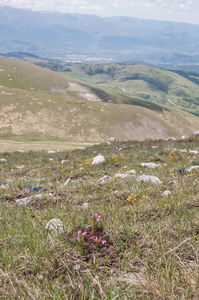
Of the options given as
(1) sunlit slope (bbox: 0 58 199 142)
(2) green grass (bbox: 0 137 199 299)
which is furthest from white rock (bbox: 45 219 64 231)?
(1) sunlit slope (bbox: 0 58 199 142)

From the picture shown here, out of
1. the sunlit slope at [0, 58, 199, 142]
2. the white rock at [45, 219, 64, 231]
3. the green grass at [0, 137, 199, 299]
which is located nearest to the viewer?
the green grass at [0, 137, 199, 299]

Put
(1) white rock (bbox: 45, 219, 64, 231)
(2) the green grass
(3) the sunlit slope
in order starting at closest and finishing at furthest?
(2) the green grass, (1) white rock (bbox: 45, 219, 64, 231), (3) the sunlit slope

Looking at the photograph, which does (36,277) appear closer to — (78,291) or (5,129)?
(78,291)

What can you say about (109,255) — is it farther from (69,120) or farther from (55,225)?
(69,120)

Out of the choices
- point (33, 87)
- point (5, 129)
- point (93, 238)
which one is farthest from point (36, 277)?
point (33, 87)

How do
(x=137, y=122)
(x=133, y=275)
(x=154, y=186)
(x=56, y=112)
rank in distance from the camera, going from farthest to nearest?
1. (x=137, y=122)
2. (x=56, y=112)
3. (x=154, y=186)
4. (x=133, y=275)

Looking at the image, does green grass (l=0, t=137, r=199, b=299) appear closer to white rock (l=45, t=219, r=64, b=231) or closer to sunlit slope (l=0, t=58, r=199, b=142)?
white rock (l=45, t=219, r=64, b=231)

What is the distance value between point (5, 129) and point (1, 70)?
327 feet

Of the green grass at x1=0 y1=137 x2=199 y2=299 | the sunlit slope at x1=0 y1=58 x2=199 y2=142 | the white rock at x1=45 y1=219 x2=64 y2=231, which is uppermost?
the green grass at x1=0 y1=137 x2=199 y2=299

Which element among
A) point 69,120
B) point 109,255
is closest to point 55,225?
point 109,255

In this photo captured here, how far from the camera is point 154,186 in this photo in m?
6.43

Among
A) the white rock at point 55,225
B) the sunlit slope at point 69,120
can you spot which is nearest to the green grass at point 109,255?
the white rock at point 55,225

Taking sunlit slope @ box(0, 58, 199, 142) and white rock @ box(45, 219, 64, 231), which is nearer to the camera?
white rock @ box(45, 219, 64, 231)

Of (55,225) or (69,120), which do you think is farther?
(69,120)
